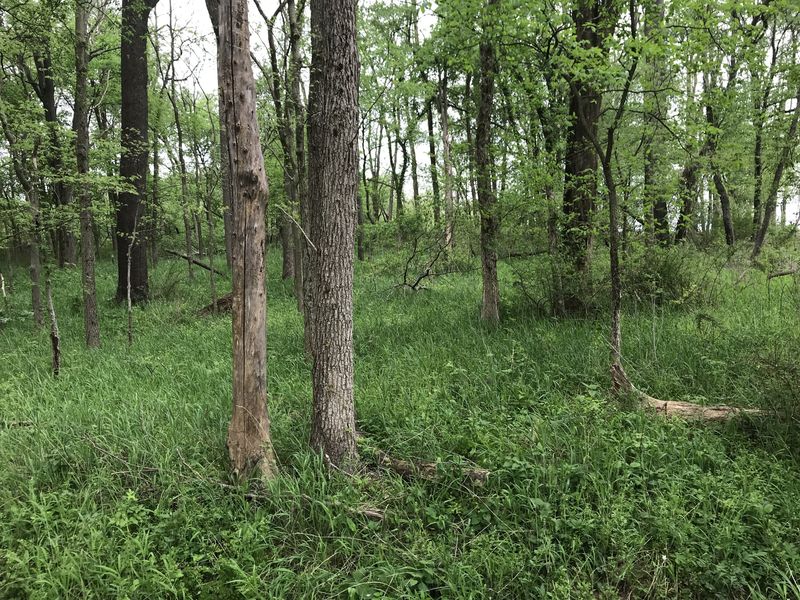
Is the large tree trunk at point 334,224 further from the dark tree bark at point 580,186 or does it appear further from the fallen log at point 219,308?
the fallen log at point 219,308

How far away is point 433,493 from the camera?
322 centimetres

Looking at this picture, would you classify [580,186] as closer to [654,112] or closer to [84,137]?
[654,112]

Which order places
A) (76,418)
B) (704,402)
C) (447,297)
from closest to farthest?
1. (704,402)
2. (76,418)
3. (447,297)

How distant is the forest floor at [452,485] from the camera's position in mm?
2551

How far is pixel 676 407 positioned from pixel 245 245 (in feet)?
12.7

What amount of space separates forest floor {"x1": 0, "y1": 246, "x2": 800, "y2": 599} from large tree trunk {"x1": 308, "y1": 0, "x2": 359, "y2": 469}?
348mm

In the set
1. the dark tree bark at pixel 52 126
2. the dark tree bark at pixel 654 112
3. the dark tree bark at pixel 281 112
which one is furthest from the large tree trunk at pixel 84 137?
the dark tree bark at pixel 654 112

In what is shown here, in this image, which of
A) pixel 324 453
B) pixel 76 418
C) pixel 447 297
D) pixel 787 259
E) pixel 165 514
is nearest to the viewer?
pixel 165 514

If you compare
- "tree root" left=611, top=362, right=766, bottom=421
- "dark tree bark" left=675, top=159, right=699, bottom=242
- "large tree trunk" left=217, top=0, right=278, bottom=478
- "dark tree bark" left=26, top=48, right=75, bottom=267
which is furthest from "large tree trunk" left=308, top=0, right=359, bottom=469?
"dark tree bark" left=26, top=48, right=75, bottom=267

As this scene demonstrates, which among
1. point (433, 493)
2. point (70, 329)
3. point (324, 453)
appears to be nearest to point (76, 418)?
point (324, 453)

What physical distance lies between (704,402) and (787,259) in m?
4.61

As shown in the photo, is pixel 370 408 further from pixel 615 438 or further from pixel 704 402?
pixel 704 402

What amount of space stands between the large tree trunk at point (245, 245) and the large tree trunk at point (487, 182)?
3.77 meters

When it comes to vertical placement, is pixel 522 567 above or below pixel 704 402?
below
